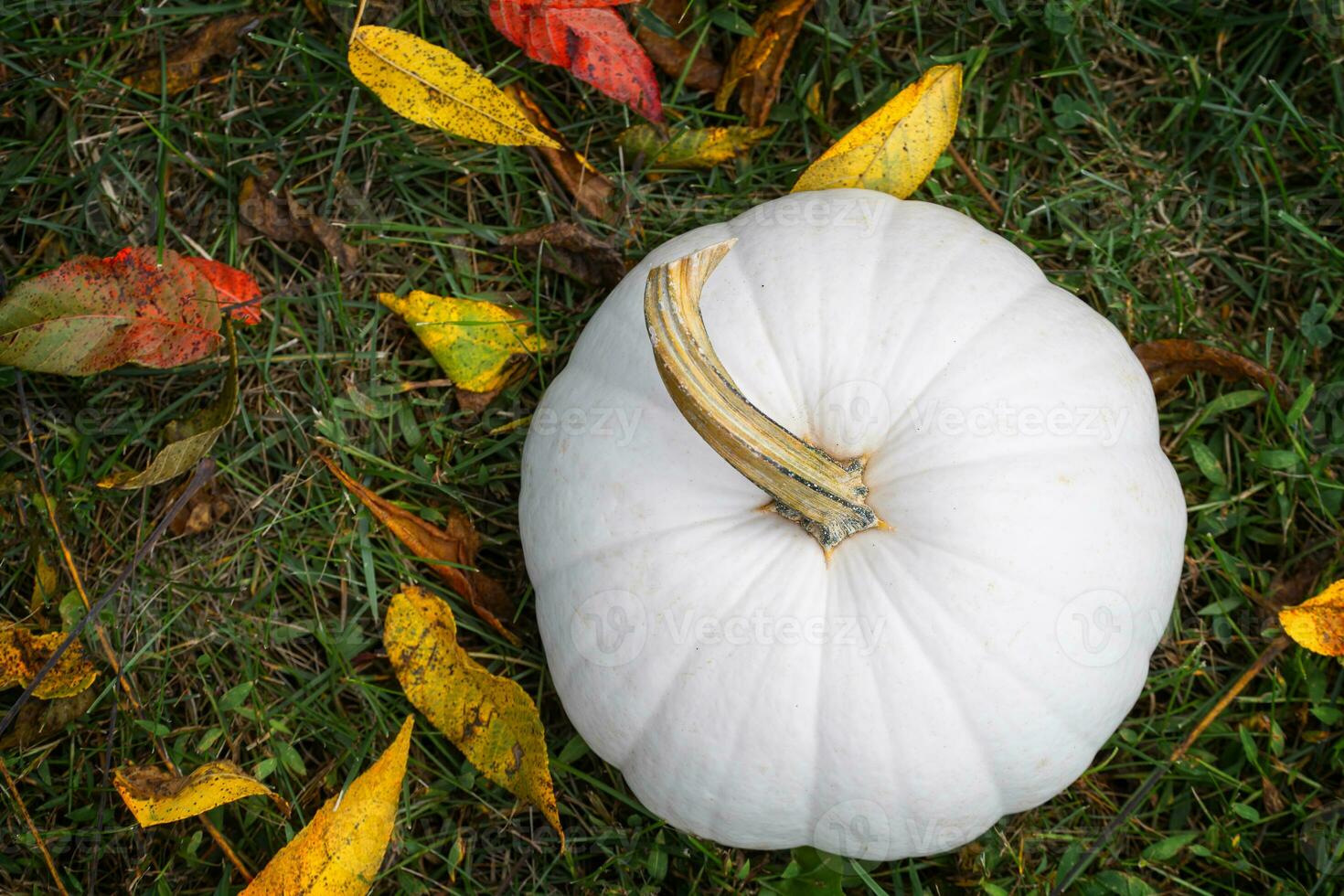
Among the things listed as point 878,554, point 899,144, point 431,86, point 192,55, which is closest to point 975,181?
point 899,144

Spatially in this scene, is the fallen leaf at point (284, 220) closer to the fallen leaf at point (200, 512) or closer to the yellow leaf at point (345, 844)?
the fallen leaf at point (200, 512)

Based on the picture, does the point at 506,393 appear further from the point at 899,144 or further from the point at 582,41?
the point at 899,144

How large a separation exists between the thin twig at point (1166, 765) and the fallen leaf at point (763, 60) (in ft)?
4.79

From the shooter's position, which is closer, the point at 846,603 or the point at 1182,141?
the point at 846,603

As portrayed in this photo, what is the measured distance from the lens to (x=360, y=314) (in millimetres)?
2314

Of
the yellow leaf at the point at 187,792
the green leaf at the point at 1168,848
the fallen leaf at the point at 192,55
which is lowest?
the green leaf at the point at 1168,848

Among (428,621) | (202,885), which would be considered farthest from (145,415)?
(202,885)

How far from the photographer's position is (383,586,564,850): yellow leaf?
1992 mm

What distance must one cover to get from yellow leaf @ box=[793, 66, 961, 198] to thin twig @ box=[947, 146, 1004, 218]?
0.56ft

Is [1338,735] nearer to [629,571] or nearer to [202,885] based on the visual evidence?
[629,571]

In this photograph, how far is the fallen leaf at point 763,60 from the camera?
2.22m

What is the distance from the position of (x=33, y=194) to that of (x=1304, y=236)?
264cm

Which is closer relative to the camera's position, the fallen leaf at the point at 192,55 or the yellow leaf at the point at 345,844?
the yellow leaf at the point at 345,844

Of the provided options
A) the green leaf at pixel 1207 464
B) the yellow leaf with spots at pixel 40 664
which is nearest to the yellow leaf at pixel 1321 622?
the green leaf at pixel 1207 464
